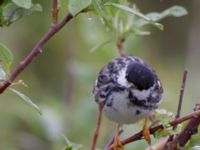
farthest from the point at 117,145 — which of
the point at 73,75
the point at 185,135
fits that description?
the point at 73,75

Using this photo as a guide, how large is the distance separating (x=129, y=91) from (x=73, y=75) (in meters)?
0.98

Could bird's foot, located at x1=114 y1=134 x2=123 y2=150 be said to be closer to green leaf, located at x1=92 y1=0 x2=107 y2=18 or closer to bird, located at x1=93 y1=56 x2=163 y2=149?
bird, located at x1=93 y1=56 x2=163 y2=149

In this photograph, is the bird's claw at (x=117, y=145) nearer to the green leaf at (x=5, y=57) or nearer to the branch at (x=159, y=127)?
the branch at (x=159, y=127)

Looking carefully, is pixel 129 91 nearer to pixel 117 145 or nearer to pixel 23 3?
pixel 117 145

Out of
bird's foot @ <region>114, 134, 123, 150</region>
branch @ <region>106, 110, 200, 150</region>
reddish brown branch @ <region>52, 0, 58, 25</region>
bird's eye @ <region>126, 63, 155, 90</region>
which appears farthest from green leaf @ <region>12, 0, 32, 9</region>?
bird's eye @ <region>126, 63, 155, 90</region>

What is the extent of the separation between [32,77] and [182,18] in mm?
1850

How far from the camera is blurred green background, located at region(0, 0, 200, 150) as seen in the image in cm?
329

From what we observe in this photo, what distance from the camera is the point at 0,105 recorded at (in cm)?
411

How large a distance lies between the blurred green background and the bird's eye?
40cm

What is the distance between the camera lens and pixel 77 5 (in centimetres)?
171

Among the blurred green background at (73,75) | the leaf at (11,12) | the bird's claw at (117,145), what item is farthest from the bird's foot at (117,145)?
the leaf at (11,12)

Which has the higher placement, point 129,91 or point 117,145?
point 129,91

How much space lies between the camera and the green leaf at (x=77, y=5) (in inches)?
66.9

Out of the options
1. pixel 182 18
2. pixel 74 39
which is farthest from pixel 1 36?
pixel 182 18
